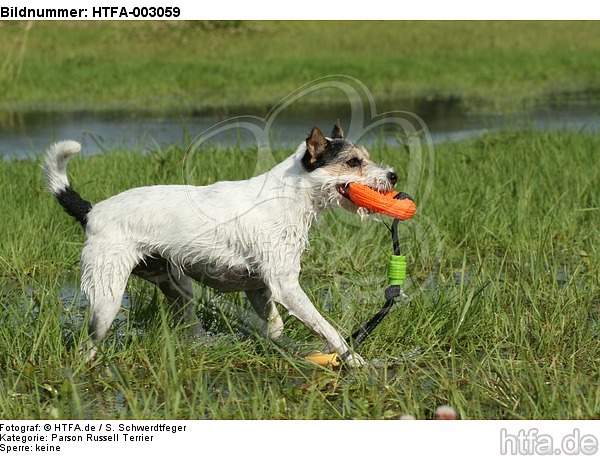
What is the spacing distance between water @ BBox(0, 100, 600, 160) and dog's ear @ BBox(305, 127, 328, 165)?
26.3 feet

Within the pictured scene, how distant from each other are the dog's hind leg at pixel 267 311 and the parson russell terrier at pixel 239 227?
11.0 inches

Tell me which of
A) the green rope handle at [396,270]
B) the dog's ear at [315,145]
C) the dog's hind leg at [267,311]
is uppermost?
the dog's ear at [315,145]

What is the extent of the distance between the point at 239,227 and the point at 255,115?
11094 mm

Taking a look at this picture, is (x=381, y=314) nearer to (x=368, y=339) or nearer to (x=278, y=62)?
(x=368, y=339)

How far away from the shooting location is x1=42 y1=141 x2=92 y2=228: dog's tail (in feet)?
18.7

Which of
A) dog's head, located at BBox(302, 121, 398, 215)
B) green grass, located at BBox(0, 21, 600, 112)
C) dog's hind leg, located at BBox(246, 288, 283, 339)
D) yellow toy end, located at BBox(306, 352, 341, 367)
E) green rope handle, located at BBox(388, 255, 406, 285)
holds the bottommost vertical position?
yellow toy end, located at BBox(306, 352, 341, 367)

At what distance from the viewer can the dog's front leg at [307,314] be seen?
17.8ft

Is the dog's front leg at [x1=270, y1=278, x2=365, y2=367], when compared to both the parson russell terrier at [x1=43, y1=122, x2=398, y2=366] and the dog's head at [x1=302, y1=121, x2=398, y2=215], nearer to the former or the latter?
the parson russell terrier at [x1=43, y1=122, x2=398, y2=366]

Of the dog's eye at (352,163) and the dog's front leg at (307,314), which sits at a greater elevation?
the dog's eye at (352,163)

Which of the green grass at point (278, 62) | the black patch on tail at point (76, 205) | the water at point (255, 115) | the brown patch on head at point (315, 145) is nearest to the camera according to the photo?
the brown patch on head at point (315, 145)

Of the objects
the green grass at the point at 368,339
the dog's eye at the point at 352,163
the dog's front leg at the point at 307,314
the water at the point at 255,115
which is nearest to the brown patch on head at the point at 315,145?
the dog's eye at the point at 352,163

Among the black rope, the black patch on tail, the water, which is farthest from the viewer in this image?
the water

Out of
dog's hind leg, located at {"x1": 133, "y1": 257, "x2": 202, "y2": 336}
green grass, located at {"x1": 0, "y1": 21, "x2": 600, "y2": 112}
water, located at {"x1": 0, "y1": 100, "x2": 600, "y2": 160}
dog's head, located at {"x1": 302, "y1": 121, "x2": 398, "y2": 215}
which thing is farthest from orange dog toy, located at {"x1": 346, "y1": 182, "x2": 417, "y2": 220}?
green grass, located at {"x1": 0, "y1": 21, "x2": 600, "y2": 112}

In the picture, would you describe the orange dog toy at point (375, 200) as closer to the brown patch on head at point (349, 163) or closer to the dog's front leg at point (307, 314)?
the brown patch on head at point (349, 163)
